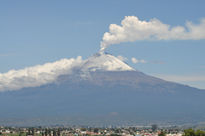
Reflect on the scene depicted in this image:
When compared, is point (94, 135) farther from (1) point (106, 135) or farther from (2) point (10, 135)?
(2) point (10, 135)

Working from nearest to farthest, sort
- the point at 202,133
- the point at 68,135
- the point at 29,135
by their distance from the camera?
the point at 202,133 → the point at 29,135 → the point at 68,135

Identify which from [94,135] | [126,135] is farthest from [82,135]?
[126,135]

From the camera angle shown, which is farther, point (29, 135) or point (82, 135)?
point (82, 135)

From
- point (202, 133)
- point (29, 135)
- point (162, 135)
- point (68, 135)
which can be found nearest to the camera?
point (202, 133)

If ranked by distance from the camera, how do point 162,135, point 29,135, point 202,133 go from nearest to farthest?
1. point 202,133
2. point 162,135
3. point 29,135

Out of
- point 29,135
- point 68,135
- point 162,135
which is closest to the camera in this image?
point 162,135

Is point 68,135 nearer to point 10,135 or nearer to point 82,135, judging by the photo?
point 82,135

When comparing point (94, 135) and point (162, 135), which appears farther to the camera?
point (94, 135)

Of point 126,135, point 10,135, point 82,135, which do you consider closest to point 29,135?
point 10,135

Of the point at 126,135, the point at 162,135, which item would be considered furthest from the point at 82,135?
the point at 162,135
